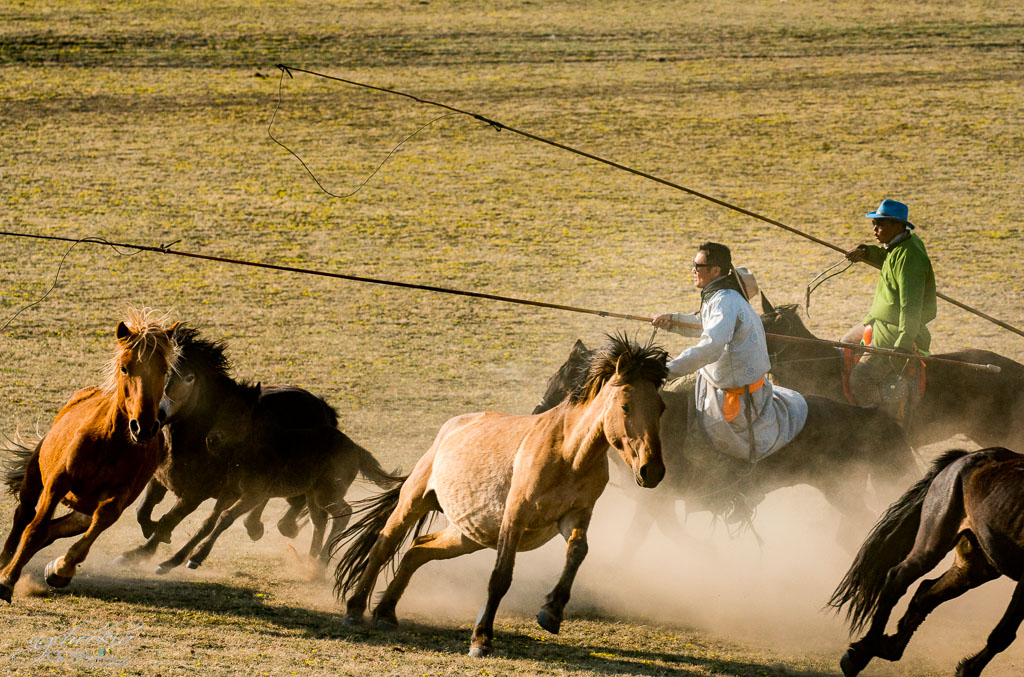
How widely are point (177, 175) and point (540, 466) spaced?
16.3 m

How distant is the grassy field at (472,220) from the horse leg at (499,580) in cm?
11

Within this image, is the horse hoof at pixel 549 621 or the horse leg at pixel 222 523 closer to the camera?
the horse hoof at pixel 549 621

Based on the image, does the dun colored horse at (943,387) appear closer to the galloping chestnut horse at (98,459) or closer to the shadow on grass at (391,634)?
the shadow on grass at (391,634)

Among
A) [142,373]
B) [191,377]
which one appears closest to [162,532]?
[191,377]

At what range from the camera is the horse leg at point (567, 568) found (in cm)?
559

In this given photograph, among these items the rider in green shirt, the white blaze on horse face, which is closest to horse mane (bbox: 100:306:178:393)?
the white blaze on horse face

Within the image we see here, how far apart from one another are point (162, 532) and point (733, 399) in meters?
3.30

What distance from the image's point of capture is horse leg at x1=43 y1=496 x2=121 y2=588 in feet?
20.6

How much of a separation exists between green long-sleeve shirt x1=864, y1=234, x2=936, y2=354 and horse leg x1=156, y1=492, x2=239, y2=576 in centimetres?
422

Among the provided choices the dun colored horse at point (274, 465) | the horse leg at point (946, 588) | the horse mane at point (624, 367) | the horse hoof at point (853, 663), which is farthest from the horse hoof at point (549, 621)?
the dun colored horse at point (274, 465)

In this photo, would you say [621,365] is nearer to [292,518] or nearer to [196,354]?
[196,354]

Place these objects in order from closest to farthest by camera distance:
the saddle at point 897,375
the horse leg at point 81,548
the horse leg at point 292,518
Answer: the horse leg at point 81,548, the horse leg at point 292,518, the saddle at point 897,375

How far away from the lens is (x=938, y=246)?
17.6 metres

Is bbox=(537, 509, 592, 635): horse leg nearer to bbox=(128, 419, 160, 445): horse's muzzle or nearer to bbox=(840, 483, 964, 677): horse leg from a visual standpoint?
bbox=(840, 483, 964, 677): horse leg
